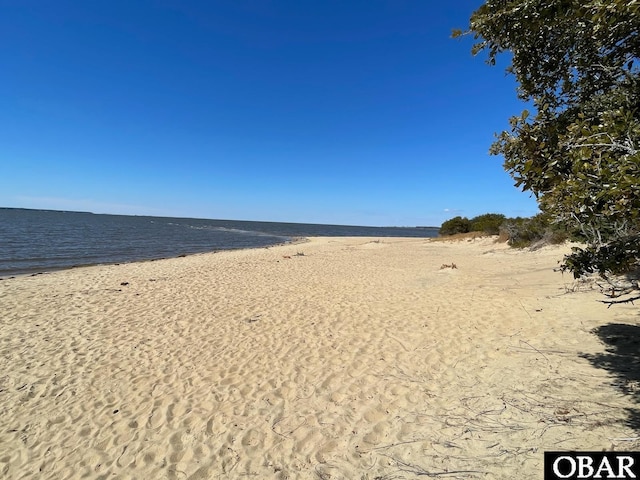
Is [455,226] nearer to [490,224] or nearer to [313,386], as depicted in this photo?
[490,224]

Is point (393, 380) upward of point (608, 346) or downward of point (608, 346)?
downward

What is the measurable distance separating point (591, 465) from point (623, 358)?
3034mm

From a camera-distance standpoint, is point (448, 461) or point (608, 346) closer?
point (448, 461)

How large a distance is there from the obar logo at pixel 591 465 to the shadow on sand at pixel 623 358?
0.56 metres

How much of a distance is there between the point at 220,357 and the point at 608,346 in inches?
276

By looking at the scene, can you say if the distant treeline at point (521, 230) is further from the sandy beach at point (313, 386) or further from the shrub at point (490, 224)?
the sandy beach at point (313, 386)

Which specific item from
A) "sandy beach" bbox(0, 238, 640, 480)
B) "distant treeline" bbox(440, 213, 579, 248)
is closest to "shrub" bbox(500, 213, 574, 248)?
"distant treeline" bbox(440, 213, 579, 248)

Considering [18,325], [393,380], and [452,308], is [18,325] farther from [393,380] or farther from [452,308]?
[452,308]

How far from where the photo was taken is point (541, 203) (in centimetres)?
320

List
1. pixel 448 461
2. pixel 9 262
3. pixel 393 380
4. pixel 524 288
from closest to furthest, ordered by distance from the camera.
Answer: pixel 448 461, pixel 393 380, pixel 524 288, pixel 9 262

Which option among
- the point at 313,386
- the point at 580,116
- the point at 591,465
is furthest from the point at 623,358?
the point at 313,386

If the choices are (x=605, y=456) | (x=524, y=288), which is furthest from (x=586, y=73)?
(x=524, y=288)

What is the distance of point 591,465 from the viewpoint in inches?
120

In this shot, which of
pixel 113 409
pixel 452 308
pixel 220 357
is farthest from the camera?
pixel 452 308
